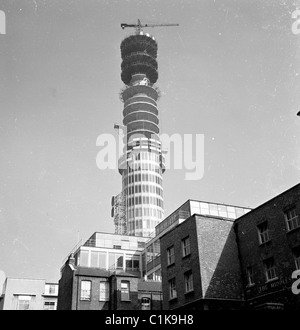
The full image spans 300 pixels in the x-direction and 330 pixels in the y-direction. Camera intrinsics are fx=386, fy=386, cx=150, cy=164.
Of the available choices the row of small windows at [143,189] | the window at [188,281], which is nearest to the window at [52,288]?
the window at [188,281]

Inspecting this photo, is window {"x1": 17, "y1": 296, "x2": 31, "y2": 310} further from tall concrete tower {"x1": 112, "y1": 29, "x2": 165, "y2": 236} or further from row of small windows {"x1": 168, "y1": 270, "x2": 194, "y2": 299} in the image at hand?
tall concrete tower {"x1": 112, "y1": 29, "x2": 165, "y2": 236}

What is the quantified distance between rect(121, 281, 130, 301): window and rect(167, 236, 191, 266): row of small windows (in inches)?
322

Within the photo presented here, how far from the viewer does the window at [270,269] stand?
2635cm

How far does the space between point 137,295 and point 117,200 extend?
94837mm

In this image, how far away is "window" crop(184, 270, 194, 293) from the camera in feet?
94.3

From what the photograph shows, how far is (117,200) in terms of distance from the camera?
133 meters

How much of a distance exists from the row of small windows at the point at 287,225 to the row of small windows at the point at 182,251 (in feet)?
18.1

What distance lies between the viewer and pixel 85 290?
124 feet

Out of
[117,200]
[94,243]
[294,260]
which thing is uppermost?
[117,200]

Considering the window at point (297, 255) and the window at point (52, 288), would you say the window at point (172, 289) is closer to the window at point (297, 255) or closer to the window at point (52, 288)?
the window at point (297, 255)

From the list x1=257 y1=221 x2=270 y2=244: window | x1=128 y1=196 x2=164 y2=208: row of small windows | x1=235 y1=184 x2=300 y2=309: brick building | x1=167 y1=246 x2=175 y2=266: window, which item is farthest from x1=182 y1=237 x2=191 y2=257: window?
x1=128 y1=196 x2=164 y2=208: row of small windows

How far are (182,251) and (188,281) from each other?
8.13ft

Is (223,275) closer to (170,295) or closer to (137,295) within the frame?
(170,295)
